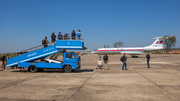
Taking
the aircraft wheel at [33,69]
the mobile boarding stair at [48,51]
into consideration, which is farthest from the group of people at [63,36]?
the aircraft wheel at [33,69]

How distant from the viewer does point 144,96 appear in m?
5.96

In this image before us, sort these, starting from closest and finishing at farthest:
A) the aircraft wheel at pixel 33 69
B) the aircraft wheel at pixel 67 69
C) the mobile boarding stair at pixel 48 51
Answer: the aircraft wheel at pixel 67 69, the mobile boarding stair at pixel 48 51, the aircraft wheel at pixel 33 69

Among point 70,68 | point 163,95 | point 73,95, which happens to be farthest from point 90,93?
point 70,68

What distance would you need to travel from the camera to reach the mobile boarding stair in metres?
13.4

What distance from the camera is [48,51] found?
1355 centimetres

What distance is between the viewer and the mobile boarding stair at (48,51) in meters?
13.4

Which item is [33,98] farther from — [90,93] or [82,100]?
[90,93]

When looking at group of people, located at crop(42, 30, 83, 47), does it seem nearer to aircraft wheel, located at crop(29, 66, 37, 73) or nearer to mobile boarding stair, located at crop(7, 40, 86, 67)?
mobile boarding stair, located at crop(7, 40, 86, 67)

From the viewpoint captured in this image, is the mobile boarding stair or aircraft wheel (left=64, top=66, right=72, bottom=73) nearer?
aircraft wheel (left=64, top=66, right=72, bottom=73)

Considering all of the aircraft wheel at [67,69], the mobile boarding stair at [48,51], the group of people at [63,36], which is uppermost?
the group of people at [63,36]

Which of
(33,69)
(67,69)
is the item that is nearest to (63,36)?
(67,69)

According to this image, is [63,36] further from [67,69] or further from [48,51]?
[67,69]

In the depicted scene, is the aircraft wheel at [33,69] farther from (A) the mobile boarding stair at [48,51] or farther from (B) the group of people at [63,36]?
(B) the group of people at [63,36]

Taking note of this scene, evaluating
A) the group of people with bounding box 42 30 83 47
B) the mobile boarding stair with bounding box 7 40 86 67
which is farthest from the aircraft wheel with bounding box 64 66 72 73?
the group of people with bounding box 42 30 83 47
